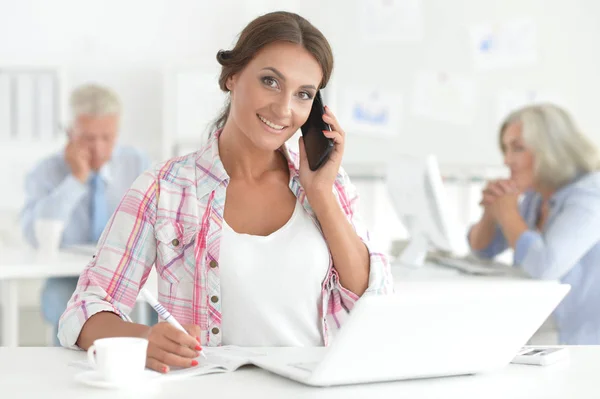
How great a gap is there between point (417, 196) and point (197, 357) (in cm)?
194

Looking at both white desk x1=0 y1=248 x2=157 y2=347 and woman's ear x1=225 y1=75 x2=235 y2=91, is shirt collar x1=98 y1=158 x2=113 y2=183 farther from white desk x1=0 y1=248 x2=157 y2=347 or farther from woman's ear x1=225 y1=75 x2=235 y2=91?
woman's ear x1=225 y1=75 x2=235 y2=91

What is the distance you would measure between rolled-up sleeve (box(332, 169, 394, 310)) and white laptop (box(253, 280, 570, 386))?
34 cm

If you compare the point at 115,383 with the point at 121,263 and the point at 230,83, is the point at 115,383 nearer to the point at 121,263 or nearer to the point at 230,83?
the point at 121,263

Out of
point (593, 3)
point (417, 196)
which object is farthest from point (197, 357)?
point (593, 3)

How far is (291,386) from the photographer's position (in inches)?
47.6

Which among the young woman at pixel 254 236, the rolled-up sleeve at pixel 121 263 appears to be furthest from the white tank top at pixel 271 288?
the rolled-up sleeve at pixel 121 263

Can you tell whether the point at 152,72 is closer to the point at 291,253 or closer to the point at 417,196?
the point at 417,196

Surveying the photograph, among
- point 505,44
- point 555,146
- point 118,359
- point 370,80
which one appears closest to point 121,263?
point 118,359

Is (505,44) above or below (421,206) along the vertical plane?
above

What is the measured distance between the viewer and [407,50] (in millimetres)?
5066

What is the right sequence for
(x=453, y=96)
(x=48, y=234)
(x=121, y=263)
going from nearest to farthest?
(x=121, y=263) → (x=48, y=234) → (x=453, y=96)

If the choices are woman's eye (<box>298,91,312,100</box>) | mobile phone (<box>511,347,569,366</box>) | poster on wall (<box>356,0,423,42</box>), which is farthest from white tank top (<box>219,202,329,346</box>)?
poster on wall (<box>356,0,423,42</box>)

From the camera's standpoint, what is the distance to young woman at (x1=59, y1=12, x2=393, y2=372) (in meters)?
1.57

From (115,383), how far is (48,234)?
222 cm
